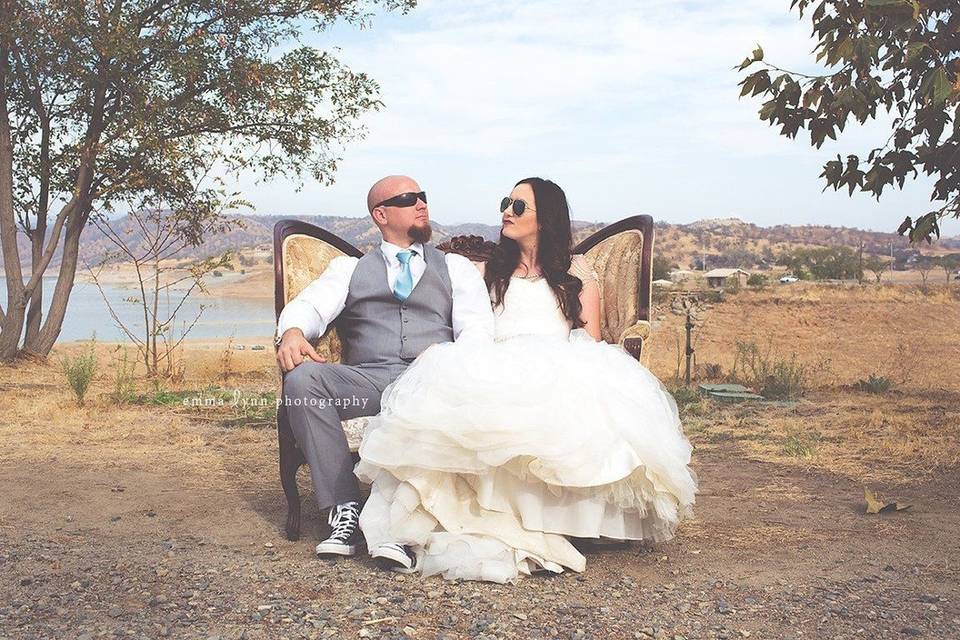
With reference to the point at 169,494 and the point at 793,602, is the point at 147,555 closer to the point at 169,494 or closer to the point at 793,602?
the point at 169,494

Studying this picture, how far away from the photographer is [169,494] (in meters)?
5.17

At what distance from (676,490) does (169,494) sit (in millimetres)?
2760

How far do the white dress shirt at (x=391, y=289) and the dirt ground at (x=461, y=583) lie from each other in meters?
0.92

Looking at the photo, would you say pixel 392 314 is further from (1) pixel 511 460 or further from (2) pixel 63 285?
(2) pixel 63 285

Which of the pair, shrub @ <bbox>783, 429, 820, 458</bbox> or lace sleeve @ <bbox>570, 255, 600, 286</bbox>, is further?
shrub @ <bbox>783, 429, 820, 458</bbox>

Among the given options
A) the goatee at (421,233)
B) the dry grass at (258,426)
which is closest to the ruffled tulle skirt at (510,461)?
the goatee at (421,233)

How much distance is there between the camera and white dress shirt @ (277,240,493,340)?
168 inches

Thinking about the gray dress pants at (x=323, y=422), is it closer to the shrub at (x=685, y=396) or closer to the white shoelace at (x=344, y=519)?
the white shoelace at (x=344, y=519)

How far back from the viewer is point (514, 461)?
11.5 feet

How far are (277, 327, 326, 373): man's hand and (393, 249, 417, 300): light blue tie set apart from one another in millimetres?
515

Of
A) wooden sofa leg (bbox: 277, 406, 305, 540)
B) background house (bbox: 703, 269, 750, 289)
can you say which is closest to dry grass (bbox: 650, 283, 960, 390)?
background house (bbox: 703, 269, 750, 289)

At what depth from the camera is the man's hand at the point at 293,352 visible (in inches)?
155

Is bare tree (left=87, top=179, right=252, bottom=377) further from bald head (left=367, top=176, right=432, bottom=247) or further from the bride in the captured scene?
the bride

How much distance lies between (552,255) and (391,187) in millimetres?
777
